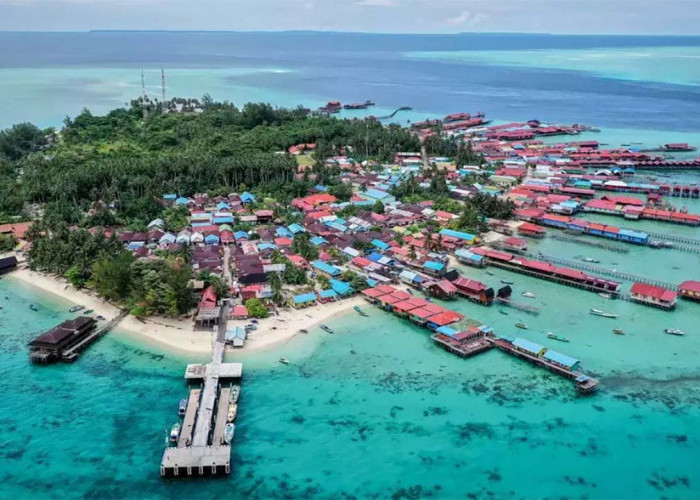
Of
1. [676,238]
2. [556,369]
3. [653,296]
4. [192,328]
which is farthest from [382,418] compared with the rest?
[676,238]

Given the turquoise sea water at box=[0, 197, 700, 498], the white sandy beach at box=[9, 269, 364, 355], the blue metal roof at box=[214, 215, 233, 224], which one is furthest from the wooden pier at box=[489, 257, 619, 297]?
the blue metal roof at box=[214, 215, 233, 224]

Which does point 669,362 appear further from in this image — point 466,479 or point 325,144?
point 325,144

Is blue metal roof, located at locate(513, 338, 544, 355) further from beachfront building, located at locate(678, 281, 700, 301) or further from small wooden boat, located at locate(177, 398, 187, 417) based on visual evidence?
small wooden boat, located at locate(177, 398, 187, 417)

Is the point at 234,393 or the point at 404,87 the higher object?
the point at 404,87

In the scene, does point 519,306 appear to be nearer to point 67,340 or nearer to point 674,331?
point 674,331

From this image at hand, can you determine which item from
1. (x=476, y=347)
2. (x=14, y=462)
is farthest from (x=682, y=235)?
(x=14, y=462)

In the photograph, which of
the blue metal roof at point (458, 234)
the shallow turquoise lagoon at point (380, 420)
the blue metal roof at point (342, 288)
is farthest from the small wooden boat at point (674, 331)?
the blue metal roof at point (342, 288)

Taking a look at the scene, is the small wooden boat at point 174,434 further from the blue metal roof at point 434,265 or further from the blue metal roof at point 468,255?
the blue metal roof at point 468,255
